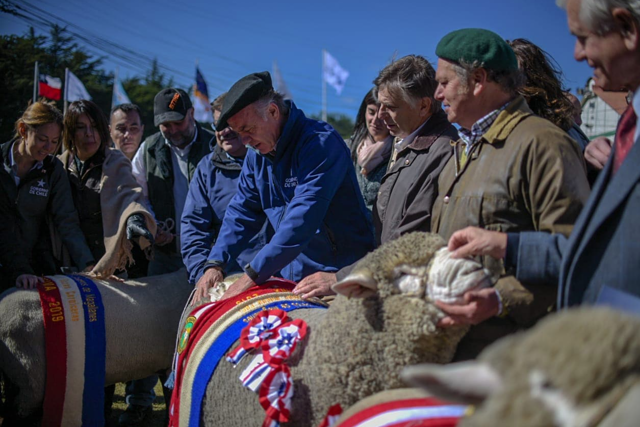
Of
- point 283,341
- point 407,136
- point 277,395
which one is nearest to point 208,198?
point 407,136

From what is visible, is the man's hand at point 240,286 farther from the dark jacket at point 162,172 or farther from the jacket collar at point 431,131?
the dark jacket at point 162,172

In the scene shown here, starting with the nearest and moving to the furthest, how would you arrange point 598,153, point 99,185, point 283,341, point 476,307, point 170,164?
point 476,307 < point 598,153 < point 283,341 < point 99,185 < point 170,164

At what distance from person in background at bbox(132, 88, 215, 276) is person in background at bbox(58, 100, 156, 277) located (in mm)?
413

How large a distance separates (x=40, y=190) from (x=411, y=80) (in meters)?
2.96

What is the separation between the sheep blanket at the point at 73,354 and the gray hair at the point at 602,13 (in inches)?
132

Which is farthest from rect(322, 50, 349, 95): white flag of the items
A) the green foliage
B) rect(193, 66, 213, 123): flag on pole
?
the green foliage

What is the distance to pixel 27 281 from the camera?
3.82 meters

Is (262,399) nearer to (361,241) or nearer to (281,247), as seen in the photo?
(281,247)

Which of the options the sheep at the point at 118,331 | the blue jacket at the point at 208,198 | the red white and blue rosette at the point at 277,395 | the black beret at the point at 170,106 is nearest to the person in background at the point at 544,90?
the red white and blue rosette at the point at 277,395

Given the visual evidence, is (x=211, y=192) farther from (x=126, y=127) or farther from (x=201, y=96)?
(x=201, y=96)

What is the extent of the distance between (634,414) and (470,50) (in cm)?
154

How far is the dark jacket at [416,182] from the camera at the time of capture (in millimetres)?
2614

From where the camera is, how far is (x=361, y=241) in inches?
138

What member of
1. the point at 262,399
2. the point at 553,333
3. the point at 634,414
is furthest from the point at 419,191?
the point at 634,414
